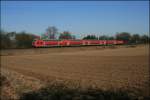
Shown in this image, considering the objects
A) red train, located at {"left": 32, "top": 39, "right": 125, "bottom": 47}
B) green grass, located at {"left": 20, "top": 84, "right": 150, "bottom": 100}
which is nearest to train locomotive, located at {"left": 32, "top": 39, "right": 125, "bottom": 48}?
red train, located at {"left": 32, "top": 39, "right": 125, "bottom": 47}

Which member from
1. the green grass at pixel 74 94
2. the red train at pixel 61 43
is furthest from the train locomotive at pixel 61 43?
the green grass at pixel 74 94

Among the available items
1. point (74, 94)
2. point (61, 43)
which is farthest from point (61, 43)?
point (74, 94)

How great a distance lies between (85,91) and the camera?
39.7 ft

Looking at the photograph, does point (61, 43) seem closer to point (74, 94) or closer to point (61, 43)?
point (61, 43)

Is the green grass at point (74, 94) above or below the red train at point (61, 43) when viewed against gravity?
below

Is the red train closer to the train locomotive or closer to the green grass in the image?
the train locomotive

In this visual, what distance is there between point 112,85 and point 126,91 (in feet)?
5.80

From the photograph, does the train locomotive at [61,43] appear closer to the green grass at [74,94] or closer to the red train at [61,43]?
the red train at [61,43]

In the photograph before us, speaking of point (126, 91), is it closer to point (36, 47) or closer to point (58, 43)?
point (36, 47)

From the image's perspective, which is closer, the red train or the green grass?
the green grass

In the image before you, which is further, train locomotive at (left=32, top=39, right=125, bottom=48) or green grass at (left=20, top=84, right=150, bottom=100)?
train locomotive at (left=32, top=39, right=125, bottom=48)

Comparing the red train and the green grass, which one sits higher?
the red train

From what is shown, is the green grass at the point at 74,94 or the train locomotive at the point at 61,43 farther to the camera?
the train locomotive at the point at 61,43

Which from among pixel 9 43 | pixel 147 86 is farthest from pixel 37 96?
pixel 9 43
